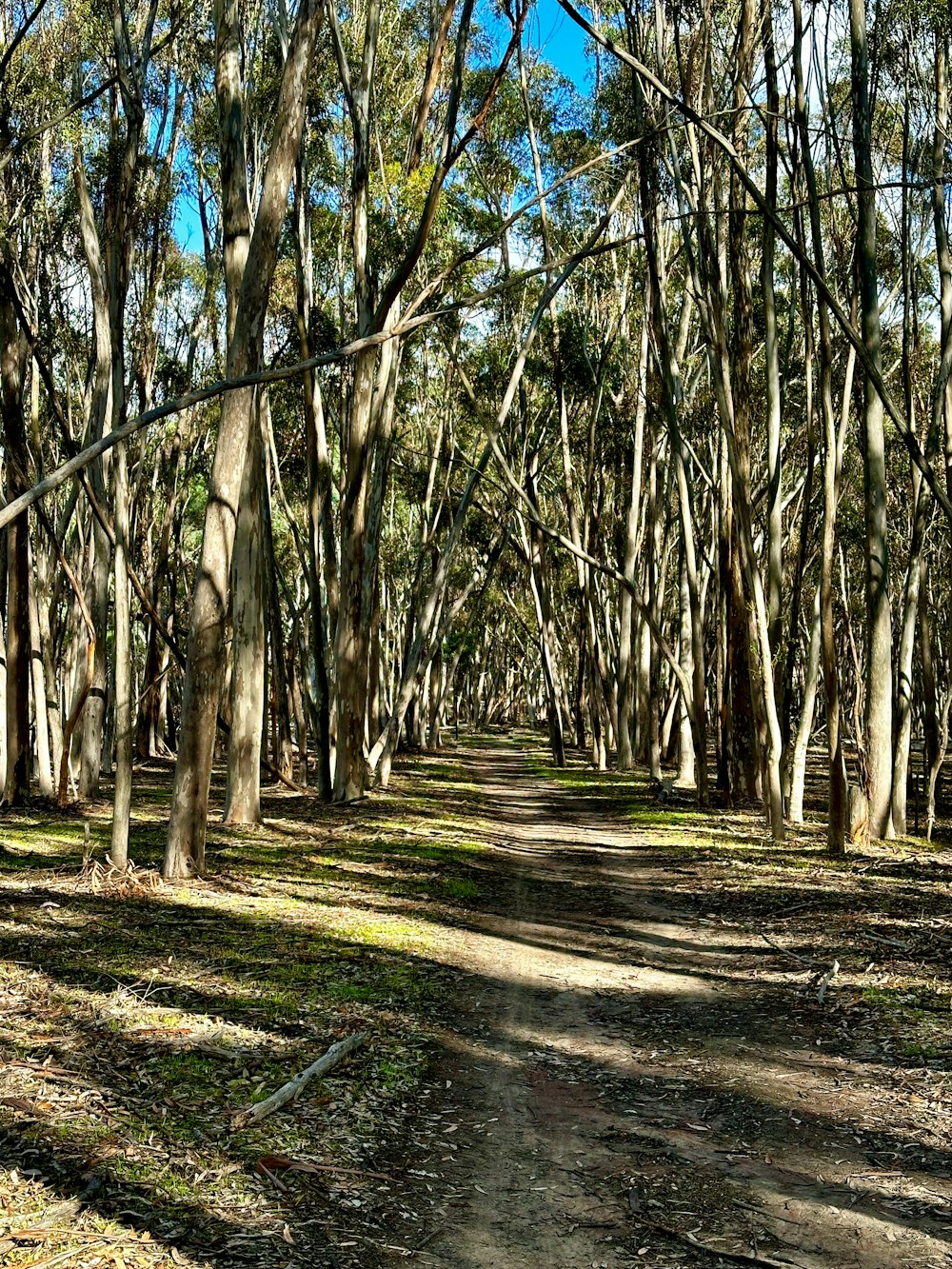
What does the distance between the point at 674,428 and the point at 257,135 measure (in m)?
7.57

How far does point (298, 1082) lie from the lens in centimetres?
477

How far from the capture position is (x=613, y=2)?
1983 cm

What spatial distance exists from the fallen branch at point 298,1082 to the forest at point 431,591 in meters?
0.09

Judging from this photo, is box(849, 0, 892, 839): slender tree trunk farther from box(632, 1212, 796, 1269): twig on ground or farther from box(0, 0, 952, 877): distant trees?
box(632, 1212, 796, 1269): twig on ground

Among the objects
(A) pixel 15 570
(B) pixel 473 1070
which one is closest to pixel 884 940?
(B) pixel 473 1070

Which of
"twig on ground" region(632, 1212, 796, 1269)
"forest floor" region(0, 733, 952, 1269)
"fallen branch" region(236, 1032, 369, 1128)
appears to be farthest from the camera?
"fallen branch" region(236, 1032, 369, 1128)

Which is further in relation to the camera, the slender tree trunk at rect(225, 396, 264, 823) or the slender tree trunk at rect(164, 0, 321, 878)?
the slender tree trunk at rect(225, 396, 264, 823)

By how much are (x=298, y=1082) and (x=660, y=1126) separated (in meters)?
1.42

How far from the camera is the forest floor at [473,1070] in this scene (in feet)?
12.1

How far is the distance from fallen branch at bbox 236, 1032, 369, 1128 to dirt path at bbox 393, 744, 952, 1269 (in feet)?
1.46

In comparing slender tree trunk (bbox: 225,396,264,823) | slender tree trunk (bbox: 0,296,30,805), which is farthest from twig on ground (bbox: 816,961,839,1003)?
slender tree trunk (bbox: 0,296,30,805)

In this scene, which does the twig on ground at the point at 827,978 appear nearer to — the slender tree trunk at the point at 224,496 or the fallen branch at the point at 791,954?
the fallen branch at the point at 791,954

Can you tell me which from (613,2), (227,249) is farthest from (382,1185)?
(613,2)

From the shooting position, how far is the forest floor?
3.69 metres
